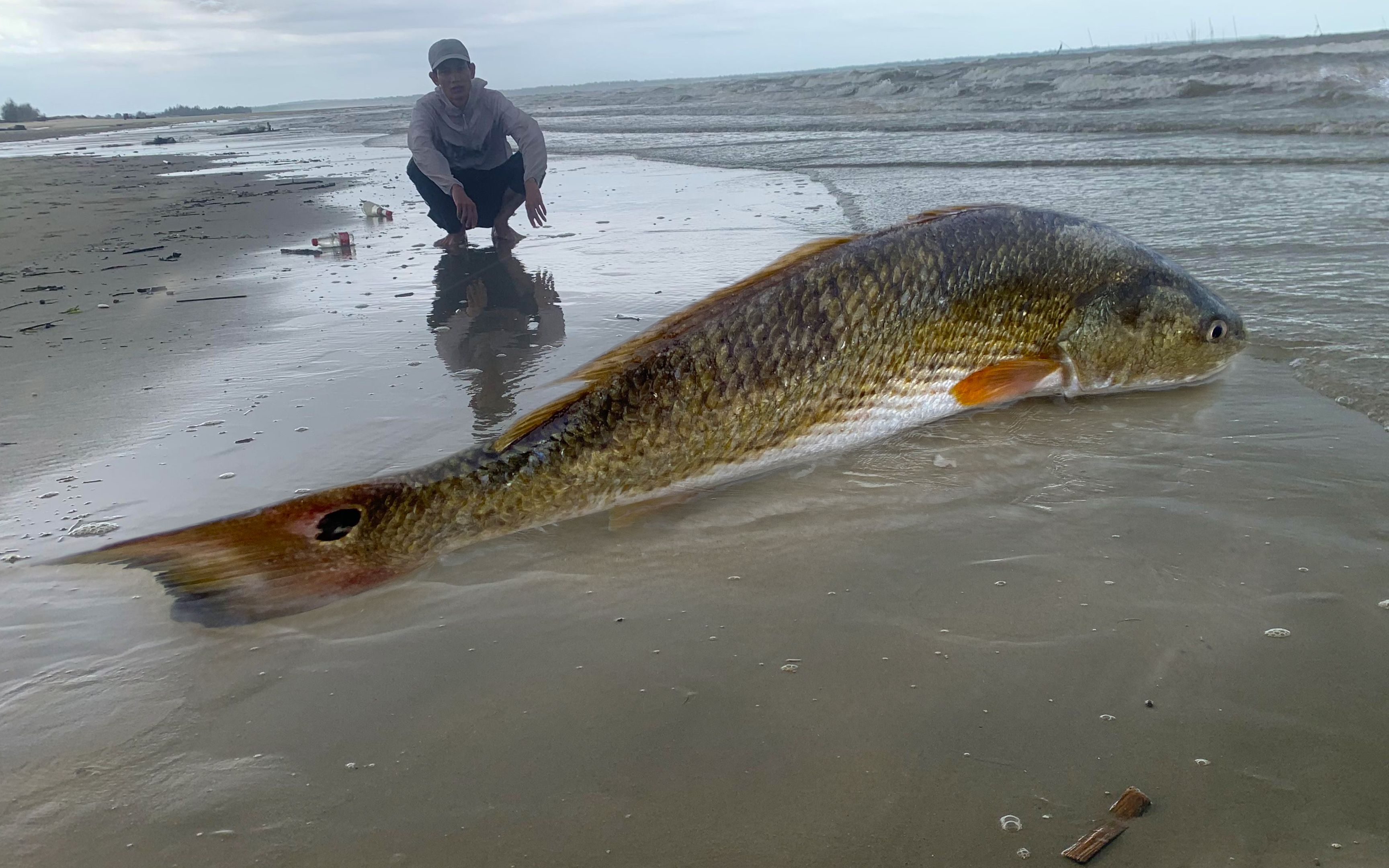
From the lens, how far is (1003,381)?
386 centimetres

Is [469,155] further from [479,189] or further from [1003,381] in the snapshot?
[1003,381]

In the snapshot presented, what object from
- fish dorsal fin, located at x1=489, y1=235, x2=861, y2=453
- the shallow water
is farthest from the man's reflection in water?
fish dorsal fin, located at x1=489, y1=235, x2=861, y2=453

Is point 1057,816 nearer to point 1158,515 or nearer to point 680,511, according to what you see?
point 1158,515

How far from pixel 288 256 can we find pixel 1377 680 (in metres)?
9.27

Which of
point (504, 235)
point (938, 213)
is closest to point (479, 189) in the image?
point (504, 235)

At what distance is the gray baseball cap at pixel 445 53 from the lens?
8594 mm

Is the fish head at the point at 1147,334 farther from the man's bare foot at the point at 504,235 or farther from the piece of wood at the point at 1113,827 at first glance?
the man's bare foot at the point at 504,235

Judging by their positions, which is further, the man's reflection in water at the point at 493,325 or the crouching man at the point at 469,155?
the crouching man at the point at 469,155

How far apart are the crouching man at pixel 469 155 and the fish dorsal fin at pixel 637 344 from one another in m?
5.73

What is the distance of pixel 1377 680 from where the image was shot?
2.12m

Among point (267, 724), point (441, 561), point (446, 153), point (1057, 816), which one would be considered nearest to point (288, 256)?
point (446, 153)

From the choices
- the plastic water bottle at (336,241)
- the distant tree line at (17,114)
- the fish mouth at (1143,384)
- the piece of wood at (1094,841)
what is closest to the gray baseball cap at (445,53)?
the plastic water bottle at (336,241)

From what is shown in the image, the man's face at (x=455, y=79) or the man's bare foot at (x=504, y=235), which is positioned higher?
the man's face at (x=455, y=79)

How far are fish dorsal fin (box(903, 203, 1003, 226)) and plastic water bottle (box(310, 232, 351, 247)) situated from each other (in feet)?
22.1
